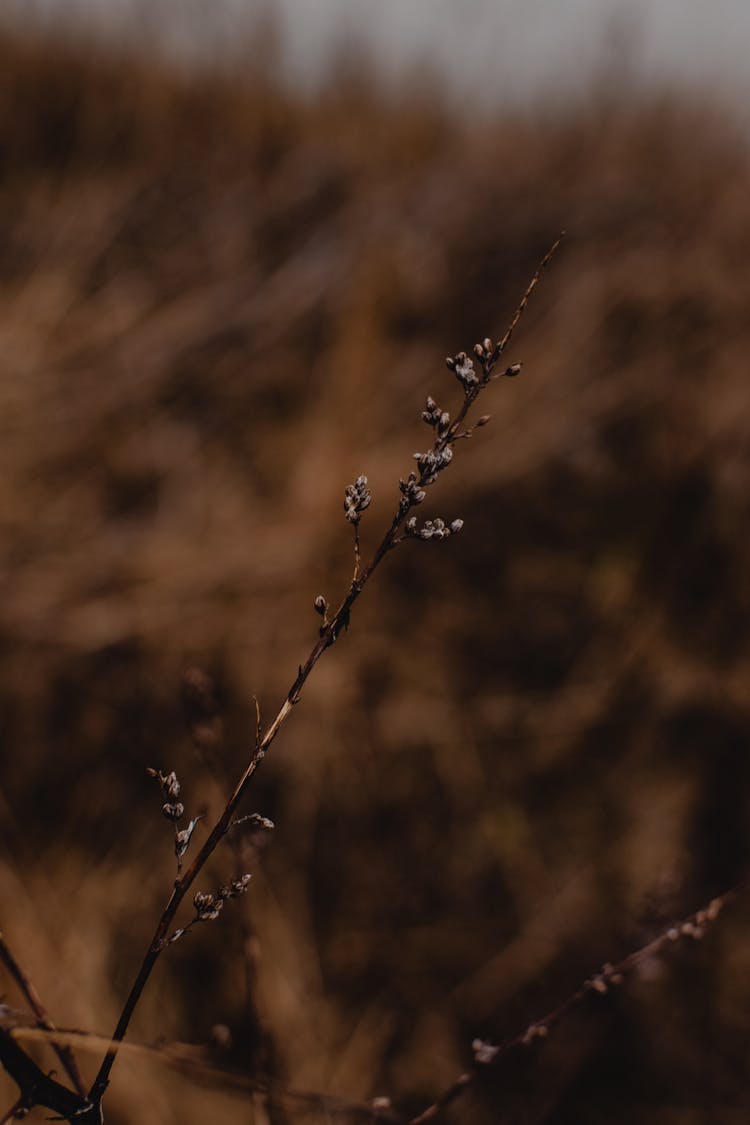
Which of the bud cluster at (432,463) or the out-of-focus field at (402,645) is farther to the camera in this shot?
the out-of-focus field at (402,645)

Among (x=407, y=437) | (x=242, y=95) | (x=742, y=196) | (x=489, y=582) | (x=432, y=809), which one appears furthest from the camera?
(x=242, y=95)

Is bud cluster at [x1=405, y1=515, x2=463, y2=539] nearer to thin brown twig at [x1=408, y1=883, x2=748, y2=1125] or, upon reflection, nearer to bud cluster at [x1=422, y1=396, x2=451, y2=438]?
bud cluster at [x1=422, y1=396, x2=451, y2=438]

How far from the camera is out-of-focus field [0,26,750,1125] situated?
1.34m

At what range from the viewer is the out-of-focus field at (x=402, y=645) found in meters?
1.34

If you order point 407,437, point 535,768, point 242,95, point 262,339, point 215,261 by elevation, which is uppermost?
point 242,95

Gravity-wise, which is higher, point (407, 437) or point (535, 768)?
point (407, 437)

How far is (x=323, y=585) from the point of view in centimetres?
159

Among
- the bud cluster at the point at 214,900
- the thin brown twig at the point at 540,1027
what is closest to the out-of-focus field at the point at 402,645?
the thin brown twig at the point at 540,1027

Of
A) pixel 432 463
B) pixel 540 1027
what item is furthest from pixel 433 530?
pixel 540 1027

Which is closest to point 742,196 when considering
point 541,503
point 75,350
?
point 541,503

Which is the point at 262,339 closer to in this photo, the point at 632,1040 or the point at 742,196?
the point at 742,196

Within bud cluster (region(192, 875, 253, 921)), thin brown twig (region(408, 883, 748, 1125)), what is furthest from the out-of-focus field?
bud cluster (region(192, 875, 253, 921))

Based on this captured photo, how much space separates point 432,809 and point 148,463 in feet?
3.36

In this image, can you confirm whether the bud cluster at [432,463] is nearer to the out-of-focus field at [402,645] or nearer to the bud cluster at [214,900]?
the bud cluster at [214,900]
